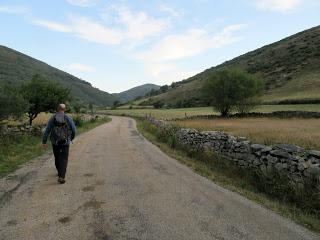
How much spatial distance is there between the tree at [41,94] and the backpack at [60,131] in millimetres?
22848

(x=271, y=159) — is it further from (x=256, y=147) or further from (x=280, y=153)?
(x=256, y=147)

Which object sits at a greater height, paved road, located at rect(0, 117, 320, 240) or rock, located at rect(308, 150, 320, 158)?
rock, located at rect(308, 150, 320, 158)

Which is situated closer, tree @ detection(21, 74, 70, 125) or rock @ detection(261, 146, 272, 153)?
rock @ detection(261, 146, 272, 153)

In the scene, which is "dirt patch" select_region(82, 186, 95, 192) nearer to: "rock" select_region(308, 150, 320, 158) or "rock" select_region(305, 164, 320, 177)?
"rock" select_region(305, 164, 320, 177)

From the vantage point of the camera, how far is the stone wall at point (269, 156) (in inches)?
393

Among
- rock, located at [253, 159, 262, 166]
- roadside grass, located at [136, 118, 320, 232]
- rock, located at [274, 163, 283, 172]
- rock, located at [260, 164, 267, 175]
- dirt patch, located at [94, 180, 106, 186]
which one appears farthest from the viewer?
rock, located at [253, 159, 262, 166]

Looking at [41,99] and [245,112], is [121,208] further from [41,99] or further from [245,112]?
[245,112]

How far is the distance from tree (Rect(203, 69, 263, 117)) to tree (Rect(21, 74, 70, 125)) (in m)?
31.3

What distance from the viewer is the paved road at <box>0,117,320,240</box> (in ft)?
22.2

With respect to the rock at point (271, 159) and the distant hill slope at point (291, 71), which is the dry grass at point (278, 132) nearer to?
the rock at point (271, 159)

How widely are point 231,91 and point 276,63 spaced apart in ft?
220

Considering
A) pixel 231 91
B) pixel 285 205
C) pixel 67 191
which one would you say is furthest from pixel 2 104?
pixel 231 91

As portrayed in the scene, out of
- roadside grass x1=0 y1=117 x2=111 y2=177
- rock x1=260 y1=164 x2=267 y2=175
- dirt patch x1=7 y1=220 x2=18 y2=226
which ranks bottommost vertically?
roadside grass x1=0 y1=117 x2=111 y2=177

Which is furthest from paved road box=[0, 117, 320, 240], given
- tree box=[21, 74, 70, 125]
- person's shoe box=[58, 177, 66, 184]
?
tree box=[21, 74, 70, 125]
